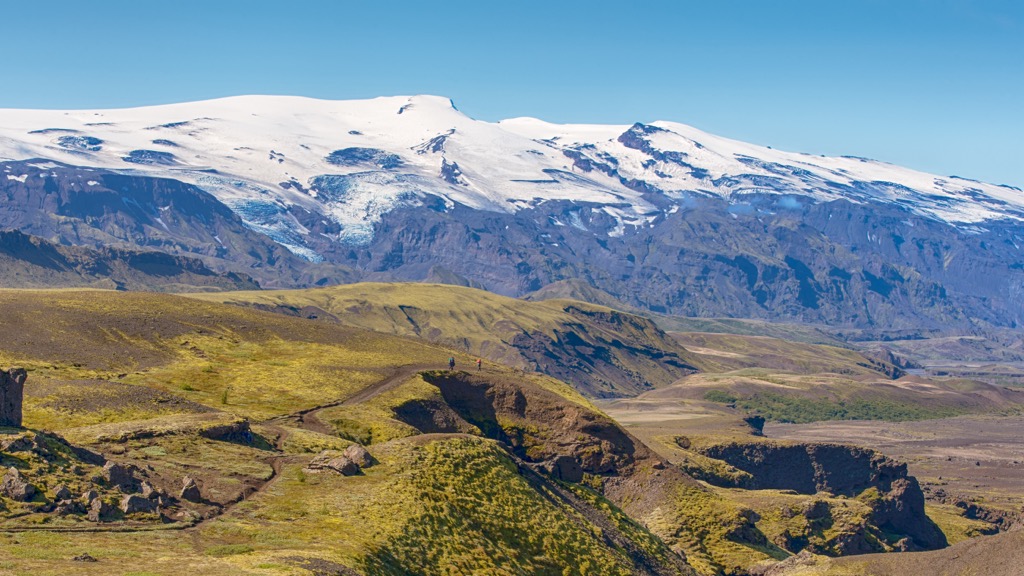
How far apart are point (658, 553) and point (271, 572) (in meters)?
54.9

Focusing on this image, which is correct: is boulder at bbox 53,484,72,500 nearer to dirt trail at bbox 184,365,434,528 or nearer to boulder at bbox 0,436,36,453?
boulder at bbox 0,436,36,453

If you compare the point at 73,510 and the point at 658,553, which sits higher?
the point at 73,510

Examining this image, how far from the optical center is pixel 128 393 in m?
119

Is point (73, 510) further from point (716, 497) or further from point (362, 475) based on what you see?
point (716, 497)

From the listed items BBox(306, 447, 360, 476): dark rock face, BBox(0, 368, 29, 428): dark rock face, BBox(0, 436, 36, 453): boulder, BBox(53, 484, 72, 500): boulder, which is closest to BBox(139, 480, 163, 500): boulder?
BBox(53, 484, 72, 500): boulder

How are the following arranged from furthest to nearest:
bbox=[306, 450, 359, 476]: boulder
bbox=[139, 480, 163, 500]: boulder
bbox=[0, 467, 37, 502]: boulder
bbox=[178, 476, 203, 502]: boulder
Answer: bbox=[306, 450, 359, 476]: boulder → bbox=[178, 476, 203, 502]: boulder → bbox=[139, 480, 163, 500]: boulder → bbox=[0, 467, 37, 502]: boulder

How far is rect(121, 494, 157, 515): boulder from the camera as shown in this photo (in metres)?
71.4

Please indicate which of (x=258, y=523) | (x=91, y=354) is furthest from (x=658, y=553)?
(x=91, y=354)

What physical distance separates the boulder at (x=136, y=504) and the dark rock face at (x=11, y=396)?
20.5 metres

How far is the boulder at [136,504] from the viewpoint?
71438 millimetres

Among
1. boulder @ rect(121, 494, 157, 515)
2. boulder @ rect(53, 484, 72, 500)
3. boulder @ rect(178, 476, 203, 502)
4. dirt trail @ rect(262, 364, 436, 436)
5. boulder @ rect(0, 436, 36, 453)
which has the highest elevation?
boulder @ rect(0, 436, 36, 453)

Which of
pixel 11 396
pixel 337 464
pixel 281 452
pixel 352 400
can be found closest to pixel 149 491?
pixel 337 464

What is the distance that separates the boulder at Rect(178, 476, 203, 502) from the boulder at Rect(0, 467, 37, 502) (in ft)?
32.4

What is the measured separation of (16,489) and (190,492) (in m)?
11.5
